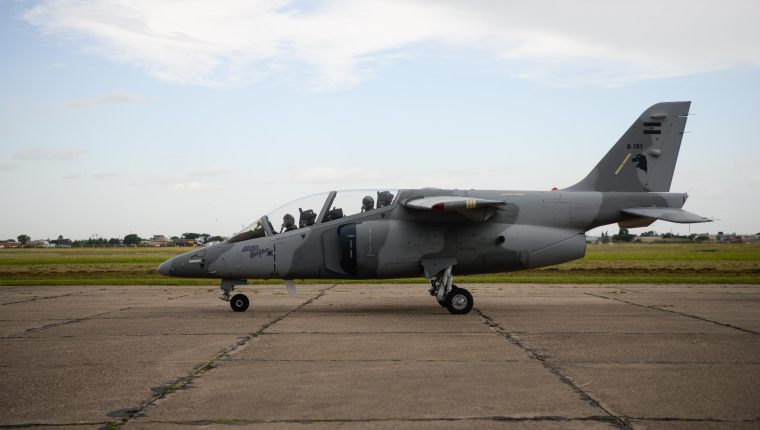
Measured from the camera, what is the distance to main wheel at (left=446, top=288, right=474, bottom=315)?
14.2m

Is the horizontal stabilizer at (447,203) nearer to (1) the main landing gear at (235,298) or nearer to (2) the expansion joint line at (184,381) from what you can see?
(2) the expansion joint line at (184,381)

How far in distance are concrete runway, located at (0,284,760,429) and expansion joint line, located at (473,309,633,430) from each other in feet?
0.07

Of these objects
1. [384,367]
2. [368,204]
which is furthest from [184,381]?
[368,204]

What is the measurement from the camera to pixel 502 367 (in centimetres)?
798

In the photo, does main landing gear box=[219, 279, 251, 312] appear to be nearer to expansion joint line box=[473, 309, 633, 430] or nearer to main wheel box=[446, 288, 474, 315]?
main wheel box=[446, 288, 474, 315]

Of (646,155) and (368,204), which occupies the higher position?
(646,155)

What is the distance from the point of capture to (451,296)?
47.1 ft

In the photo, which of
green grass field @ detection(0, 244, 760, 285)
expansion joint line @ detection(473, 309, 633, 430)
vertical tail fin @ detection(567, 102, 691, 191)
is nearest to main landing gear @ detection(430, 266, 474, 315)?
expansion joint line @ detection(473, 309, 633, 430)

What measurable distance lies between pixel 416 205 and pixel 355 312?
2.88 meters

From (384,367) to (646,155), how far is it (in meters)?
10.4

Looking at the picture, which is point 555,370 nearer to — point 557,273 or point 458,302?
point 458,302

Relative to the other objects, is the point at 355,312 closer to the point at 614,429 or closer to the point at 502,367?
the point at 502,367

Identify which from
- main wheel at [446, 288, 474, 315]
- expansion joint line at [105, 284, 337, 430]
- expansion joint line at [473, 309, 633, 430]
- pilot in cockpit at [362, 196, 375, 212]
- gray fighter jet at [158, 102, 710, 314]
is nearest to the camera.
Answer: expansion joint line at [473, 309, 633, 430]

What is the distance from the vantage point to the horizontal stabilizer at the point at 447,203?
1348 cm
